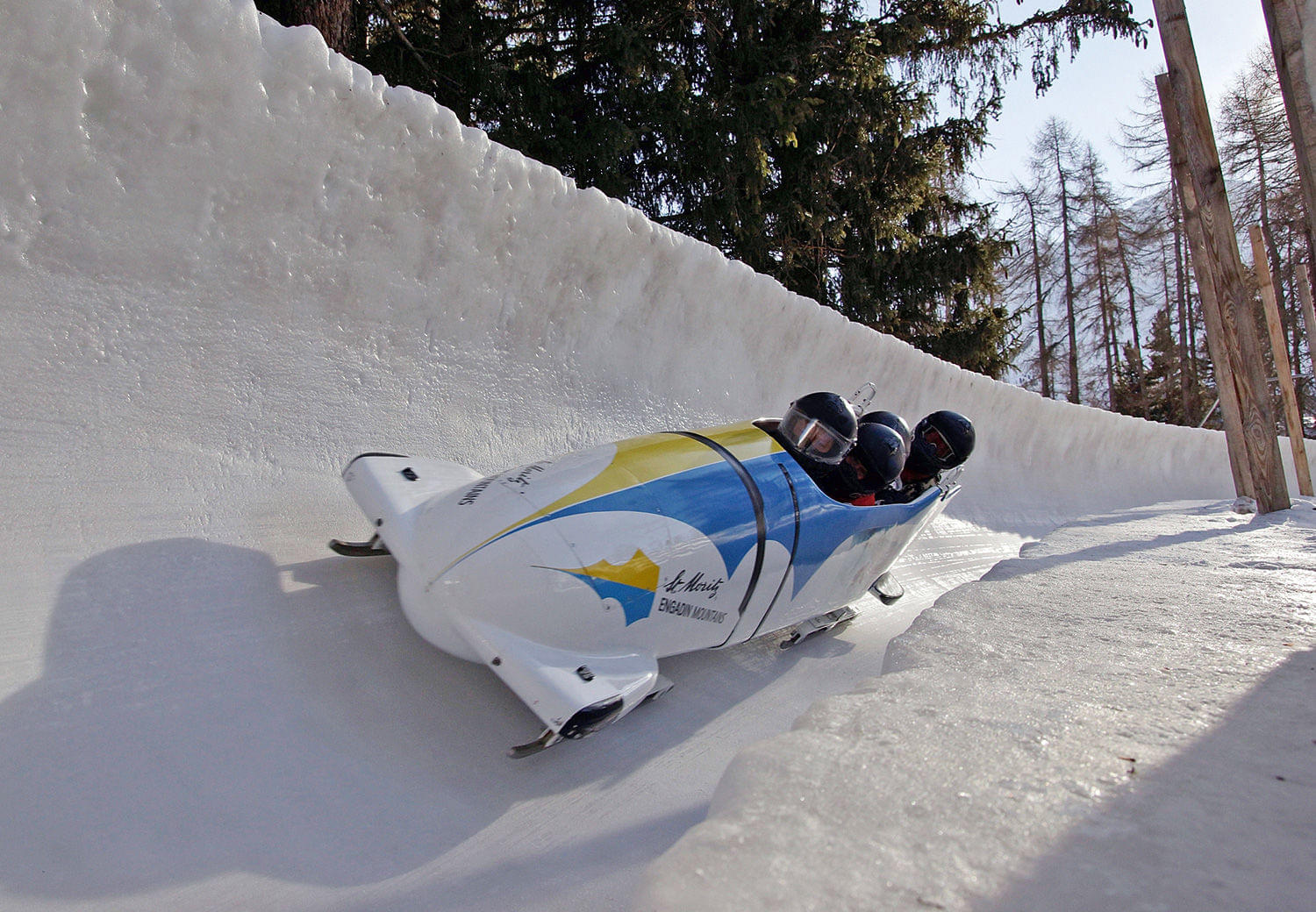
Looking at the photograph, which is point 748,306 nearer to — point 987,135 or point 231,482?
point 231,482

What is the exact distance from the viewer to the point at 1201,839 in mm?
1278

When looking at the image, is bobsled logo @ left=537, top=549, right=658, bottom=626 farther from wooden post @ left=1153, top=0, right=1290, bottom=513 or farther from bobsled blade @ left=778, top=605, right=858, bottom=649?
wooden post @ left=1153, top=0, right=1290, bottom=513

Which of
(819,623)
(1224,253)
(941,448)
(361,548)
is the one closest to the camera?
(361,548)

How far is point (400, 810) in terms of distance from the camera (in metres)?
1.74

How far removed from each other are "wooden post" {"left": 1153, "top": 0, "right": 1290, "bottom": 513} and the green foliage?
2285mm

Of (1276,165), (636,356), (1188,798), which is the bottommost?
(1188,798)

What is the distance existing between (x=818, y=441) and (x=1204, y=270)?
14.9ft

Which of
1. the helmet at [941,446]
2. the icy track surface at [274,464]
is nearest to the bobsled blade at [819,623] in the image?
the icy track surface at [274,464]

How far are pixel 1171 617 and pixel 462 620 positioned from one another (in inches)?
92.4

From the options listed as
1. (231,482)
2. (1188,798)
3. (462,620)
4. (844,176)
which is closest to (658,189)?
(844,176)

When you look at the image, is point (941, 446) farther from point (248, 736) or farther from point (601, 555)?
point (248, 736)

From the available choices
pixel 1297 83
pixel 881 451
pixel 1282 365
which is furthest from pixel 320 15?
pixel 1282 365

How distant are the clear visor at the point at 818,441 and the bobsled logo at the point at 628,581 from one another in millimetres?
850

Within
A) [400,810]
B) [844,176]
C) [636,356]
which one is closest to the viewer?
[400,810]
